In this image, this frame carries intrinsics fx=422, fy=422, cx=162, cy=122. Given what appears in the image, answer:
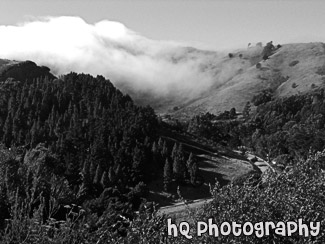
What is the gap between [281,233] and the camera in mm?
9219

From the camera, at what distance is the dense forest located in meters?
9.69

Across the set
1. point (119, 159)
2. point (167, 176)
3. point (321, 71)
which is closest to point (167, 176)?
point (167, 176)

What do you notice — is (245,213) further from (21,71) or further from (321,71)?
(321,71)

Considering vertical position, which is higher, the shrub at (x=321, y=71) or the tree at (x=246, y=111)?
the shrub at (x=321, y=71)

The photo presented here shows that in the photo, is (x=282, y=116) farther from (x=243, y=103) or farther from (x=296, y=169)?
(x=296, y=169)

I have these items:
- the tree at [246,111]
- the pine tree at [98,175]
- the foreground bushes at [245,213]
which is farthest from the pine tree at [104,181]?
the tree at [246,111]

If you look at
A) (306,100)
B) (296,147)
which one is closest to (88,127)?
(296,147)

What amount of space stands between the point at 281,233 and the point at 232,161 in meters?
75.6

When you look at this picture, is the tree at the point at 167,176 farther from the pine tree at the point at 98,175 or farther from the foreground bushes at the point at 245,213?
the foreground bushes at the point at 245,213

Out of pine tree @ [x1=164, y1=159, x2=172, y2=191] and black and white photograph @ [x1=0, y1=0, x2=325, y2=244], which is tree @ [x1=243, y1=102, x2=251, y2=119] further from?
pine tree @ [x1=164, y1=159, x2=172, y2=191]

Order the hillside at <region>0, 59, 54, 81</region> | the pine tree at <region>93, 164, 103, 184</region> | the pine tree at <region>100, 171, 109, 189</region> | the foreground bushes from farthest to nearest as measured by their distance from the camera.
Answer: the hillside at <region>0, 59, 54, 81</region>
the pine tree at <region>93, 164, 103, 184</region>
the pine tree at <region>100, 171, 109, 189</region>
the foreground bushes

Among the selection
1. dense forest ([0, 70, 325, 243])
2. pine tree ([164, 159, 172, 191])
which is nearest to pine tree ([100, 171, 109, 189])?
dense forest ([0, 70, 325, 243])

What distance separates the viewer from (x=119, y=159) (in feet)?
224

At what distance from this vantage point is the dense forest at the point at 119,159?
9688 millimetres
